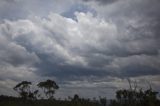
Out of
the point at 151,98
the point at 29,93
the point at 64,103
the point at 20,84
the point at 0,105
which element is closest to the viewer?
the point at 151,98

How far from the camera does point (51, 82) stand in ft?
257

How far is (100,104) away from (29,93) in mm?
39950

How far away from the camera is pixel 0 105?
4691cm

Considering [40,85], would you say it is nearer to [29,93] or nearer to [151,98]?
[29,93]

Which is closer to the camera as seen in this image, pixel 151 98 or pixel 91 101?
pixel 151 98

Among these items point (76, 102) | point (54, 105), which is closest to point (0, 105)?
point (54, 105)

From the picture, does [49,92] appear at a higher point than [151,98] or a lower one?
higher

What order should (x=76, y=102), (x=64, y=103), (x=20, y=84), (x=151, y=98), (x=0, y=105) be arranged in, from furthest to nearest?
(x=20, y=84), (x=0, y=105), (x=64, y=103), (x=76, y=102), (x=151, y=98)

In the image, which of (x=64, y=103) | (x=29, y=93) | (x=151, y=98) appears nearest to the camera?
(x=151, y=98)

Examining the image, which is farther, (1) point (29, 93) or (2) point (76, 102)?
(1) point (29, 93)

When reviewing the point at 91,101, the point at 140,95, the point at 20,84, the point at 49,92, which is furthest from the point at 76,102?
the point at 20,84

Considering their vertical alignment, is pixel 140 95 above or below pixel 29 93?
below

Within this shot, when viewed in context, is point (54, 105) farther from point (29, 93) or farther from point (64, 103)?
point (29, 93)

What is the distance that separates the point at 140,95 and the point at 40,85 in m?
49.9
